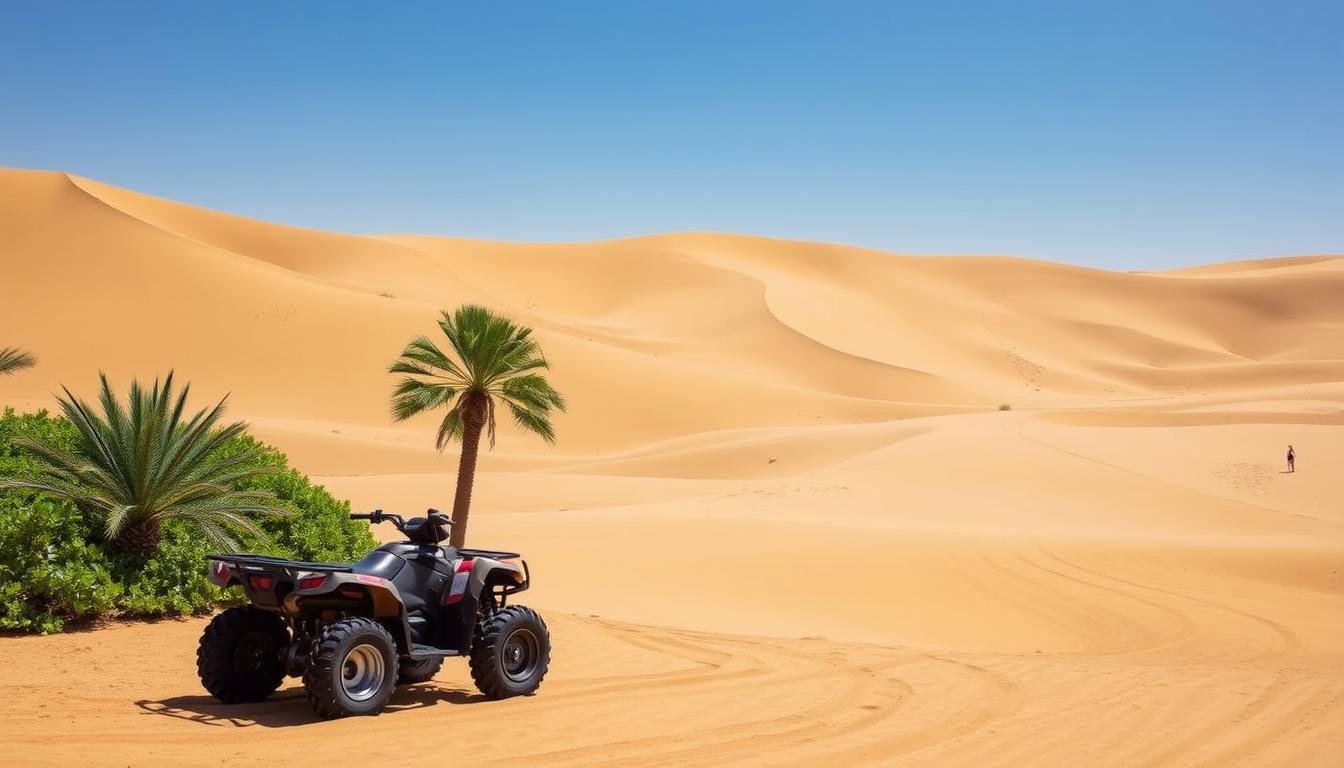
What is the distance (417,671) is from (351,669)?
1086 mm

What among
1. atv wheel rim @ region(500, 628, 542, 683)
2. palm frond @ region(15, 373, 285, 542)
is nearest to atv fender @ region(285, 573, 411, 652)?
atv wheel rim @ region(500, 628, 542, 683)

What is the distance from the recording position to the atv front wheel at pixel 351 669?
22.7ft

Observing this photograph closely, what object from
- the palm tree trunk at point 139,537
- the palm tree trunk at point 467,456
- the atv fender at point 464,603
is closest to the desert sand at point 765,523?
the atv fender at point 464,603

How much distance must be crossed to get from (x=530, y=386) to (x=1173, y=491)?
15783 mm

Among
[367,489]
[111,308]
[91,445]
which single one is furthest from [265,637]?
[111,308]

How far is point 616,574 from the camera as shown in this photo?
56.2 feet

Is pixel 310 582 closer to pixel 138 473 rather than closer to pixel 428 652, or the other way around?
pixel 428 652

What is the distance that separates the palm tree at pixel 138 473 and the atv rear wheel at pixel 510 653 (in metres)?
2.95

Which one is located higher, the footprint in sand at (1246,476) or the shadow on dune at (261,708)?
the footprint in sand at (1246,476)

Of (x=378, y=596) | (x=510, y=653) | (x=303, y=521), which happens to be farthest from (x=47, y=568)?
(x=510, y=653)

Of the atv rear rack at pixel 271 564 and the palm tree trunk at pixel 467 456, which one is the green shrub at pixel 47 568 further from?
the palm tree trunk at pixel 467 456

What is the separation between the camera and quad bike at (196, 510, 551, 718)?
7125mm

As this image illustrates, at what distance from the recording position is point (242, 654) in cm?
757

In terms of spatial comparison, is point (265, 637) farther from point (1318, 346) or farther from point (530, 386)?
point (1318, 346)
